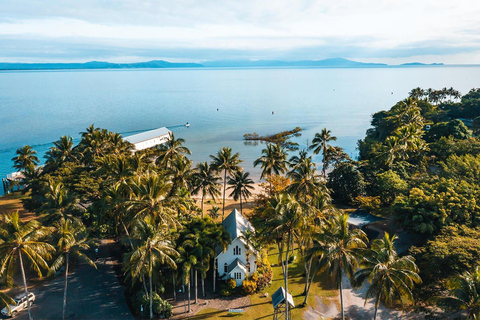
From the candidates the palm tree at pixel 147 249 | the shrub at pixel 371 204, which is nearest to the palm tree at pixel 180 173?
the palm tree at pixel 147 249

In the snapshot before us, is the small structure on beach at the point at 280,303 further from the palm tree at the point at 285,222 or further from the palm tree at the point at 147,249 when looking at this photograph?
the palm tree at the point at 147,249

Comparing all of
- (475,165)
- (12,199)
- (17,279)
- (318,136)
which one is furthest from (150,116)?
(475,165)

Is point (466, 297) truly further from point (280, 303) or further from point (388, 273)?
point (280, 303)

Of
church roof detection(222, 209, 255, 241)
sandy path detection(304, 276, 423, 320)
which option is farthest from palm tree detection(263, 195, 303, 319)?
church roof detection(222, 209, 255, 241)

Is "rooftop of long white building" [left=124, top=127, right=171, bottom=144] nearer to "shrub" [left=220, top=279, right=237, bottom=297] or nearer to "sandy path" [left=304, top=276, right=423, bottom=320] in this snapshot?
"shrub" [left=220, top=279, right=237, bottom=297]

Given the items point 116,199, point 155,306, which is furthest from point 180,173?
point 155,306

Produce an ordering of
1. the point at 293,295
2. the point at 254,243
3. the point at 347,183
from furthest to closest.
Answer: the point at 347,183
the point at 254,243
the point at 293,295
